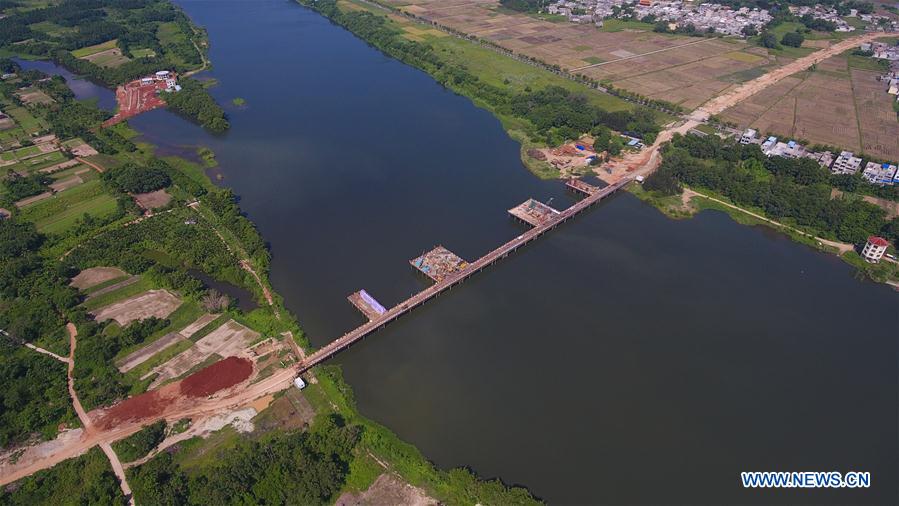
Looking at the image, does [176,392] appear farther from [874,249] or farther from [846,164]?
[846,164]

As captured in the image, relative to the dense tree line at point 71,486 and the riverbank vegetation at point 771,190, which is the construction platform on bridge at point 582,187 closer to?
the riverbank vegetation at point 771,190

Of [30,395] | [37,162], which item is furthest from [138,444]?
[37,162]

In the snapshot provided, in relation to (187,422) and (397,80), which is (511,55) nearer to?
(397,80)

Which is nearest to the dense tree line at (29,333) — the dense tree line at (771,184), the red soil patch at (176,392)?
the red soil patch at (176,392)

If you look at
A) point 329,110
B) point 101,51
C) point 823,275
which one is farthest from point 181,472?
point 101,51

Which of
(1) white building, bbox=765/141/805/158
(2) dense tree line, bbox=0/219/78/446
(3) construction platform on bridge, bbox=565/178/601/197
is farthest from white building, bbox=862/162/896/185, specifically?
(2) dense tree line, bbox=0/219/78/446

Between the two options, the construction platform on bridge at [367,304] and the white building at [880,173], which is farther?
the white building at [880,173]

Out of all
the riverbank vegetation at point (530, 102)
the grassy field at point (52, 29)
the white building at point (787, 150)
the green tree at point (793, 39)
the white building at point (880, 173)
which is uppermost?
the green tree at point (793, 39)
